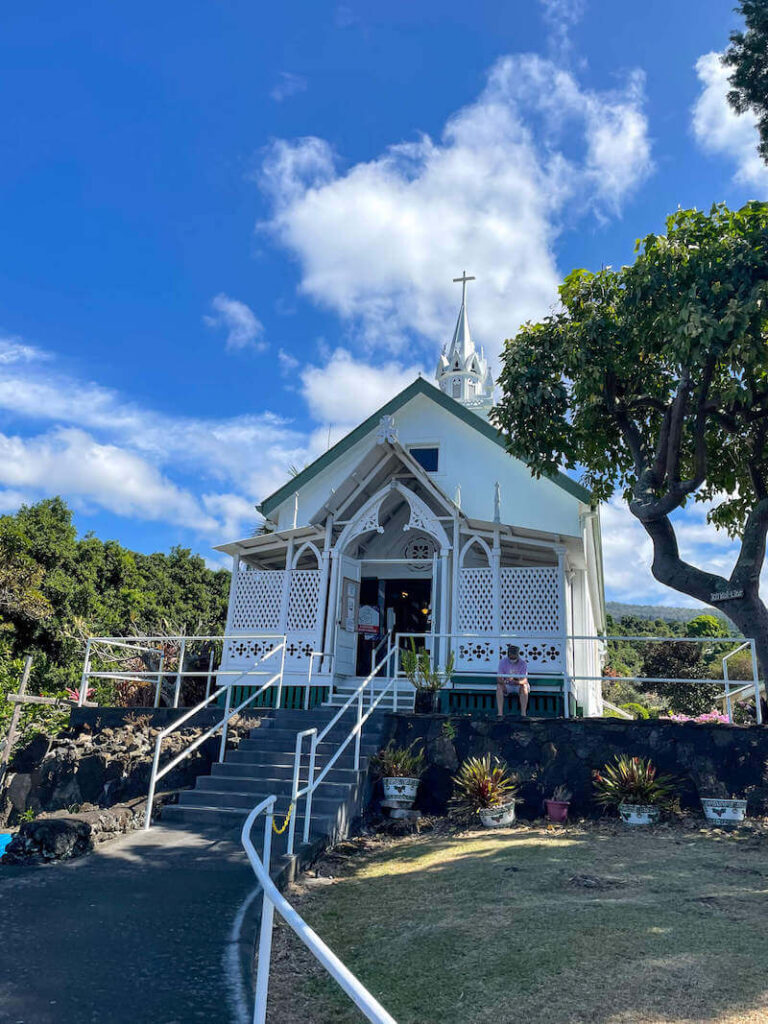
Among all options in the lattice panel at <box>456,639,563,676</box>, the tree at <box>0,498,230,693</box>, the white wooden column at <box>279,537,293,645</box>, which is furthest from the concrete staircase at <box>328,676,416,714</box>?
the tree at <box>0,498,230,693</box>

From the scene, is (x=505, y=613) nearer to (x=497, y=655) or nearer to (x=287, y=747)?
(x=497, y=655)

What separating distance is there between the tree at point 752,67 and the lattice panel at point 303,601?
33.9 ft

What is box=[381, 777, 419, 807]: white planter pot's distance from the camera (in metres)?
10.7

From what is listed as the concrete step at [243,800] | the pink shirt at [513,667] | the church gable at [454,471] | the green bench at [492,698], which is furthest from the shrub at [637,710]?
the concrete step at [243,800]

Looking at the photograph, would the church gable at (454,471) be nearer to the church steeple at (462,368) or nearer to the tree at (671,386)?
the tree at (671,386)

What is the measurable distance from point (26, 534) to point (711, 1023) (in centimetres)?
3202

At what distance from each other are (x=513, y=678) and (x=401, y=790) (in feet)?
11.4

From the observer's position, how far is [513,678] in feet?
43.7

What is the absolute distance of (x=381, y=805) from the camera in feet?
35.6

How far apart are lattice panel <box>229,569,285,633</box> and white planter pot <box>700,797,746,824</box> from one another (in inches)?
326

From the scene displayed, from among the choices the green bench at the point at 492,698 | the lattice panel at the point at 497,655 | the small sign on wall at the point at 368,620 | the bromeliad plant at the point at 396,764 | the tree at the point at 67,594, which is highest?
the tree at the point at 67,594

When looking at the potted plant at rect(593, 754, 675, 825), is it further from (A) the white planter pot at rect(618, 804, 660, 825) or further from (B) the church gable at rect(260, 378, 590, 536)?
(B) the church gable at rect(260, 378, 590, 536)

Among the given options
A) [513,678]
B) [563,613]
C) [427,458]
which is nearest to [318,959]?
[513,678]

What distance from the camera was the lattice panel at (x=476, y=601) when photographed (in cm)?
1422
